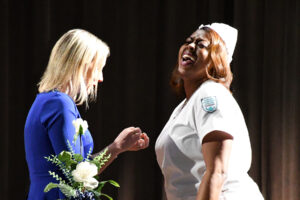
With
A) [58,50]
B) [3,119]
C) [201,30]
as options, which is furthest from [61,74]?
[3,119]

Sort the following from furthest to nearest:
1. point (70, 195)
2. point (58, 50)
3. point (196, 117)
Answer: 1. point (58, 50)
2. point (196, 117)
3. point (70, 195)

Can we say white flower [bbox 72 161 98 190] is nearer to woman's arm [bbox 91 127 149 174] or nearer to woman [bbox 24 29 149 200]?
woman [bbox 24 29 149 200]

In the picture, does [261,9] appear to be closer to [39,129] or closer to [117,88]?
[117,88]

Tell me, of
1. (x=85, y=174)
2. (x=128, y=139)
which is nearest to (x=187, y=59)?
(x=128, y=139)

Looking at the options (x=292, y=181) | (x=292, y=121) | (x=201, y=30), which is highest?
(x=201, y=30)

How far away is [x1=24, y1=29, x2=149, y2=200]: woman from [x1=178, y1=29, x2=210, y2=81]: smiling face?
1.22 feet

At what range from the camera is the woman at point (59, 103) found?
180cm

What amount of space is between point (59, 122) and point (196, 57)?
22.9 inches

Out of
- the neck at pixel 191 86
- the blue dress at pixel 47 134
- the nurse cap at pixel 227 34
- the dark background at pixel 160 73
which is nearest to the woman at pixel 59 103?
the blue dress at pixel 47 134

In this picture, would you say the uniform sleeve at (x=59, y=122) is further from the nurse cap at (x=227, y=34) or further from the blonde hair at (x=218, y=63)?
the nurse cap at (x=227, y=34)

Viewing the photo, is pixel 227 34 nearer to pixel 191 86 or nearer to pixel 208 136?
pixel 191 86

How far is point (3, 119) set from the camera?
345 centimetres

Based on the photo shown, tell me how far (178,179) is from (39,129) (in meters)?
0.56

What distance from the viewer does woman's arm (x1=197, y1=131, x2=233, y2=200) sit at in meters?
1.53
